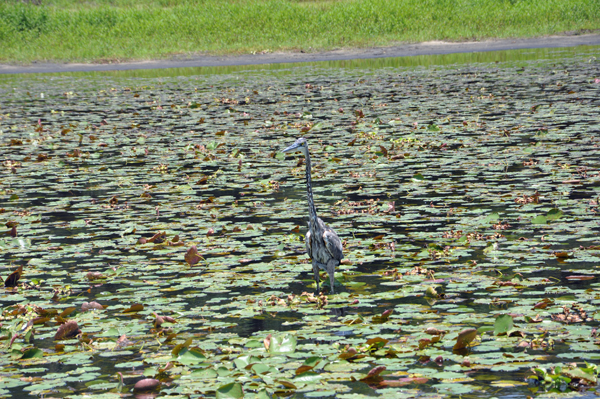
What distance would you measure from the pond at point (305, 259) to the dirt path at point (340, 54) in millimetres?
16217

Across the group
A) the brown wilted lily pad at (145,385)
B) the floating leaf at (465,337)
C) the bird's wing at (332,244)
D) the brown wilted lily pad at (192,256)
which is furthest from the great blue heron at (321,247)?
the brown wilted lily pad at (145,385)

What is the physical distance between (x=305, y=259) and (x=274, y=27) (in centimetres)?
2977

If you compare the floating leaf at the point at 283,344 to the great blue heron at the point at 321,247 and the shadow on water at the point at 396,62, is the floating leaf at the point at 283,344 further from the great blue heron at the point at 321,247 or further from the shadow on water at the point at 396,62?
the shadow on water at the point at 396,62

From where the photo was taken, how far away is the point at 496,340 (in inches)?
186

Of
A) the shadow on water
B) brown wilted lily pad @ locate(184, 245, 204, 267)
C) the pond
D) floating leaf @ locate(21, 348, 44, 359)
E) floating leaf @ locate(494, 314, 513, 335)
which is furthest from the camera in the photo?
the shadow on water

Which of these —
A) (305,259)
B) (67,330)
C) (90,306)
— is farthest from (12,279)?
(305,259)

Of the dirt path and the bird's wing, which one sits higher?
the dirt path

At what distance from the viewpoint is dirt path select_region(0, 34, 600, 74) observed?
3144 cm

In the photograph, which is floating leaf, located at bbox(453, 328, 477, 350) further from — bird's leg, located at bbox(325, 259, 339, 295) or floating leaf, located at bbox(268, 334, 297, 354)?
bird's leg, located at bbox(325, 259, 339, 295)

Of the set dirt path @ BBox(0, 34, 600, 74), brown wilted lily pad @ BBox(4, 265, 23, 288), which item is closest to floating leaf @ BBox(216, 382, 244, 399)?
brown wilted lily pad @ BBox(4, 265, 23, 288)

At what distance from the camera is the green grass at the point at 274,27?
33.5m

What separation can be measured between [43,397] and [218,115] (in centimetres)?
1400

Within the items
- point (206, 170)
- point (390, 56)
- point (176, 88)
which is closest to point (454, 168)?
point (206, 170)

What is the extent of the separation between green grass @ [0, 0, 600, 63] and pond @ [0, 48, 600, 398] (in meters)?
18.6
